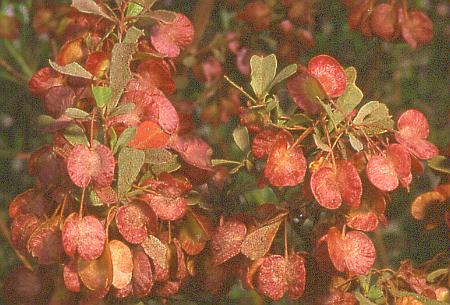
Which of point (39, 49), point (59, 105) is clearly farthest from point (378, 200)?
point (39, 49)

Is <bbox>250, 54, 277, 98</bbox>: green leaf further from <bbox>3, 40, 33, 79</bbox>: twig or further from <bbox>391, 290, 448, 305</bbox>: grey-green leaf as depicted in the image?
<bbox>3, 40, 33, 79</bbox>: twig

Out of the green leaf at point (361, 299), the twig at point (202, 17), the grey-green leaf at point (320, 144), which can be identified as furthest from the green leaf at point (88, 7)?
the twig at point (202, 17)

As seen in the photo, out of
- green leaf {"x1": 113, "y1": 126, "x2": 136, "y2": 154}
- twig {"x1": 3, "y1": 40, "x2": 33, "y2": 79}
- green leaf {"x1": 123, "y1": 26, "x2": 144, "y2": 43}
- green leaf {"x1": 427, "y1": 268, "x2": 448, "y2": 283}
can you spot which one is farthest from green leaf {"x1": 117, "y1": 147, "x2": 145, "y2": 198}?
twig {"x1": 3, "y1": 40, "x2": 33, "y2": 79}

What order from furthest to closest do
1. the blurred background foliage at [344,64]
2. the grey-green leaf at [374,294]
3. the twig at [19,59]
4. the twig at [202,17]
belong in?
the twig at [19,59] < the blurred background foliage at [344,64] < the twig at [202,17] < the grey-green leaf at [374,294]

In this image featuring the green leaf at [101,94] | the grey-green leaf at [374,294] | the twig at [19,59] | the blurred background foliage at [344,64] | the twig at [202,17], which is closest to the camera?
the green leaf at [101,94]

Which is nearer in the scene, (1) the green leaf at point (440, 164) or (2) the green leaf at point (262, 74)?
(2) the green leaf at point (262, 74)

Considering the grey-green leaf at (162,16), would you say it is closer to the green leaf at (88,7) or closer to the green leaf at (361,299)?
the green leaf at (88,7)

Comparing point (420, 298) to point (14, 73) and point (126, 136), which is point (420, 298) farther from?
point (14, 73)
